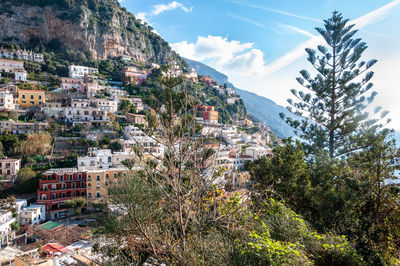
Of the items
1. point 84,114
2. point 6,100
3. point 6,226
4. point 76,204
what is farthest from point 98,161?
point 6,100

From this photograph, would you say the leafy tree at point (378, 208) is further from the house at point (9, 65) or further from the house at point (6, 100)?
the house at point (9, 65)

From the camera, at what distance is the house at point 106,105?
3158cm

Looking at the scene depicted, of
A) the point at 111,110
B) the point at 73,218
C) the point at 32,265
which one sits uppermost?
the point at 111,110

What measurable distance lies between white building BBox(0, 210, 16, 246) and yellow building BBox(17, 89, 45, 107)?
817 inches

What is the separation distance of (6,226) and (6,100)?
21.3 meters

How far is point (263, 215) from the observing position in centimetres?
331

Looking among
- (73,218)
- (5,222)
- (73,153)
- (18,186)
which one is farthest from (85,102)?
(5,222)

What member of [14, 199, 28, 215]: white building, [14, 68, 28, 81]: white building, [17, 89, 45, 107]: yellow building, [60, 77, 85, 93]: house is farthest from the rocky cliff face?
[14, 199, 28, 215]: white building

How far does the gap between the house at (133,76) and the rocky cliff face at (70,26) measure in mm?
6554

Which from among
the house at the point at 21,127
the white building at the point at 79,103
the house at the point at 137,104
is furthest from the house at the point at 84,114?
the house at the point at 137,104

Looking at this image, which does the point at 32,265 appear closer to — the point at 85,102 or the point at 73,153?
the point at 73,153

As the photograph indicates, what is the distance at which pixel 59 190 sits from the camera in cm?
1833

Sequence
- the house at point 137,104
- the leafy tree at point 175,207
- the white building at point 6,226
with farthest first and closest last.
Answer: the house at point 137,104
the white building at point 6,226
the leafy tree at point 175,207

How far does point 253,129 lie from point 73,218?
3830cm
